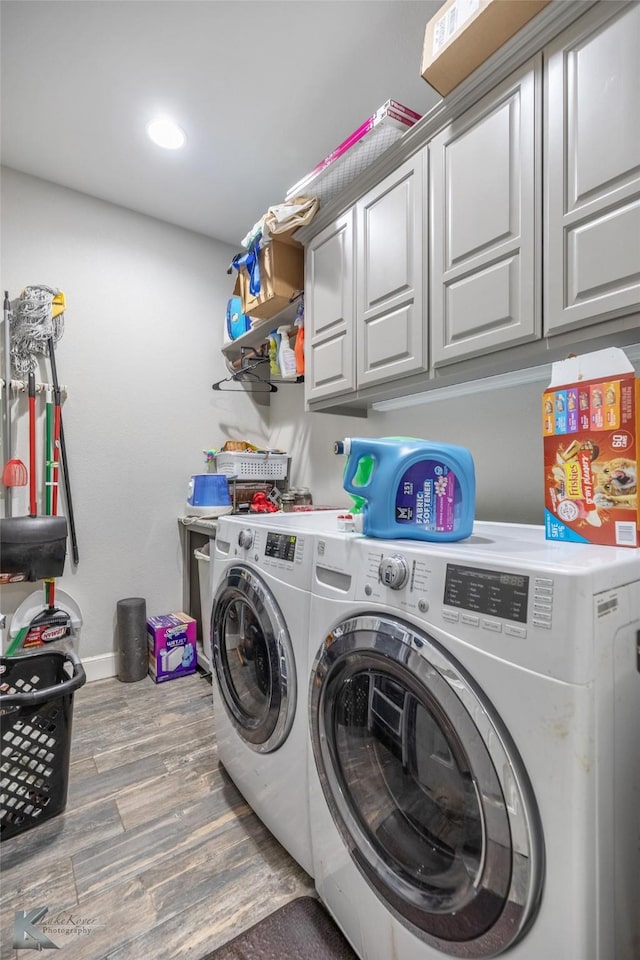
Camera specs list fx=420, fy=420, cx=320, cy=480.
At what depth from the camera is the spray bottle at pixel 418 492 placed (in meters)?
0.98

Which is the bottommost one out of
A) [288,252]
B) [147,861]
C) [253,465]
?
[147,861]

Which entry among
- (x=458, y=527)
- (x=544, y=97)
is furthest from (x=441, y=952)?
(x=544, y=97)

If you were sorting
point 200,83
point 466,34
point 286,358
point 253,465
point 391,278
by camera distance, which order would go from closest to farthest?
point 466,34
point 391,278
point 200,83
point 286,358
point 253,465

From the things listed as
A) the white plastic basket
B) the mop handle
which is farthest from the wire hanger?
the mop handle

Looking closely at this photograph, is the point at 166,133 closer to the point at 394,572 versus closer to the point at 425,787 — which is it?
the point at 394,572

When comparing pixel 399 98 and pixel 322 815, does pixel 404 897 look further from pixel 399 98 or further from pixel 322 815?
pixel 399 98

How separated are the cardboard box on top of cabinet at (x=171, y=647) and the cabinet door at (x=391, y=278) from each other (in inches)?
71.2

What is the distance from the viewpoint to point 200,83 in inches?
69.2

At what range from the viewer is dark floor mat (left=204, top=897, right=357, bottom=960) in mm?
996

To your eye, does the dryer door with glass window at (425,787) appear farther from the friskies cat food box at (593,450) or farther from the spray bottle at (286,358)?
the spray bottle at (286,358)

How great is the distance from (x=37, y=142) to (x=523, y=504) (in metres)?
2.82

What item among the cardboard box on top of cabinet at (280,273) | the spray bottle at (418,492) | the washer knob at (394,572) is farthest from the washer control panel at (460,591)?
the cardboard box on top of cabinet at (280,273)

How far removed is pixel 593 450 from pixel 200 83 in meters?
2.11

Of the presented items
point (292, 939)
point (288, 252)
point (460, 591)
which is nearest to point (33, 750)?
point (292, 939)
